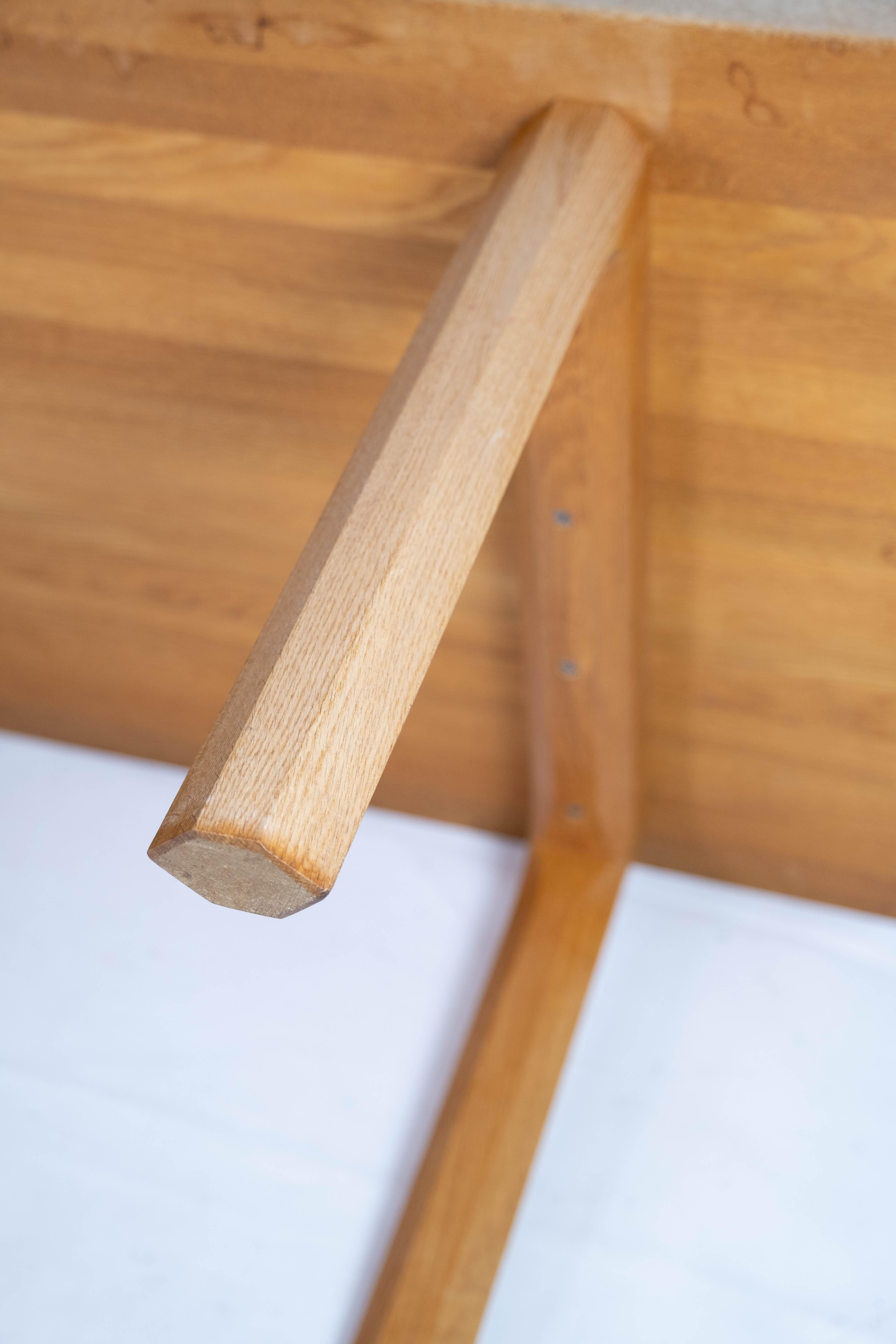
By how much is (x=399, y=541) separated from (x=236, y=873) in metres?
0.17

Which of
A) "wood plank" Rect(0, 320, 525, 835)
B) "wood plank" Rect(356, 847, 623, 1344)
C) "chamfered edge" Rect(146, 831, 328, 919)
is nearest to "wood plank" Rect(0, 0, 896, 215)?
"wood plank" Rect(0, 320, 525, 835)

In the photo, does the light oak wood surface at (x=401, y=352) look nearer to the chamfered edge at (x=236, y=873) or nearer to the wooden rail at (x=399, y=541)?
the wooden rail at (x=399, y=541)

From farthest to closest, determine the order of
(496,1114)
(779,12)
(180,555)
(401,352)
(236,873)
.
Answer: (180,555), (496,1114), (401,352), (779,12), (236,873)

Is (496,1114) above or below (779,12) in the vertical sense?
below

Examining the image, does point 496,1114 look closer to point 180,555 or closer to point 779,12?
point 180,555

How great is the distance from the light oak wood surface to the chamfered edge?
50 centimetres

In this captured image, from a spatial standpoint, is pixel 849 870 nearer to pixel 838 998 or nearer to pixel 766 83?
pixel 838 998

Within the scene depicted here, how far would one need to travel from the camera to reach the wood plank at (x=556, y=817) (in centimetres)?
90

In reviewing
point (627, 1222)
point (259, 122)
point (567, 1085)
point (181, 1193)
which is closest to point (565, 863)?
point (567, 1085)

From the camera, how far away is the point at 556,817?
1.34 metres

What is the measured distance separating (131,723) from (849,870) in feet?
2.81

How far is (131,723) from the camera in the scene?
1579 millimetres

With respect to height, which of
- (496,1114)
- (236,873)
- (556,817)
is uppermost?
(556,817)

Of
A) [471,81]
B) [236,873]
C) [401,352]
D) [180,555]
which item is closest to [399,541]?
[236,873]
